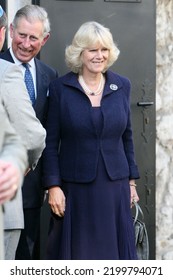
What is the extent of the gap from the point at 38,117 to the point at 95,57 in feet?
Answer: 1.46

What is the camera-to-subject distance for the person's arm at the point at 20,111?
305 centimetres

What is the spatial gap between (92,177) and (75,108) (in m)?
0.38

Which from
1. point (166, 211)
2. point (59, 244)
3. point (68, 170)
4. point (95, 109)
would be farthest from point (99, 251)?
point (166, 211)

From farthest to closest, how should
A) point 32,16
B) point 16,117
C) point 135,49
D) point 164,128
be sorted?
point 164,128 < point 135,49 < point 32,16 < point 16,117

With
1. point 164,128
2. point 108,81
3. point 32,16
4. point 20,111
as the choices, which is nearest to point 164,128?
point 164,128

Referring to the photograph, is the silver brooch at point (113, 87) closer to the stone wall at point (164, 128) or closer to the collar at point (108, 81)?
the collar at point (108, 81)

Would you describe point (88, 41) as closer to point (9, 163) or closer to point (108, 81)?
point (108, 81)

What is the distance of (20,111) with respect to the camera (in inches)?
122

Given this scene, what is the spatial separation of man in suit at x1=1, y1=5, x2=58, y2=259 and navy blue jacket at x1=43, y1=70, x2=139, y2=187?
0.07 metres

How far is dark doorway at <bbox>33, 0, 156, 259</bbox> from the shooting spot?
4.61m

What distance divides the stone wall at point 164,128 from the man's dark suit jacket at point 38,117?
1.26 m

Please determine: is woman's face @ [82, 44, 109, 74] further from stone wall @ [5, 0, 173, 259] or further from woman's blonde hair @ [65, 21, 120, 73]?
stone wall @ [5, 0, 173, 259]

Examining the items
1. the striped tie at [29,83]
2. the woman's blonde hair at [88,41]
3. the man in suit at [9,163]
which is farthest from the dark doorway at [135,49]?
the man in suit at [9,163]

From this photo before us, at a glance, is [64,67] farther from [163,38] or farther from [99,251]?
[99,251]
